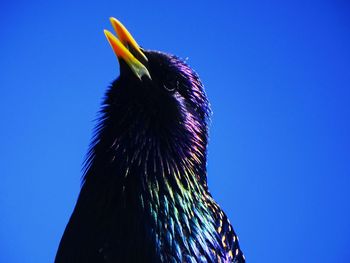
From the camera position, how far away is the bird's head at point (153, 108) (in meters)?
3.49

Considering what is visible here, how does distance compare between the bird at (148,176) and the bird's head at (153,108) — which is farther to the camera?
the bird's head at (153,108)

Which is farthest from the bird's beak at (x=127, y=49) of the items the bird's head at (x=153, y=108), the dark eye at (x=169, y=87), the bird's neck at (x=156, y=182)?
the bird's neck at (x=156, y=182)

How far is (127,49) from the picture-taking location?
3.98 m

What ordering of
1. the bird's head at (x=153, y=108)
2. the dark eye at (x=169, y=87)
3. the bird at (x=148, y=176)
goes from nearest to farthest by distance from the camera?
the bird at (x=148, y=176) → the bird's head at (x=153, y=108) → the dark eye at (x=169, y=87)

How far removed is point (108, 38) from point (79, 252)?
167 cm

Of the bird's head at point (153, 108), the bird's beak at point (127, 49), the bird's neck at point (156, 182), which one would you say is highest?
the bird's beak at point (127, 49)

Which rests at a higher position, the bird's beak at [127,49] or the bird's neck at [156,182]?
the bird's beak at [127,49]

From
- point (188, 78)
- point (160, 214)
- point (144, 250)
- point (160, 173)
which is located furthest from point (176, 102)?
point (144, 250)

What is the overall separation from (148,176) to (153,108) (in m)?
0.56

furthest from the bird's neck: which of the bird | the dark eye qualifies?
the dark eye

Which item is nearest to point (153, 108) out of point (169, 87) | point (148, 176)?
point (169, 87)

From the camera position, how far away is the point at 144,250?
3055mm

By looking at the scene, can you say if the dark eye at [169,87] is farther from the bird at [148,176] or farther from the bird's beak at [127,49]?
the bird's beak at [127,49]

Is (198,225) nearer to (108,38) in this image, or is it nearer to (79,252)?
(79,252)
